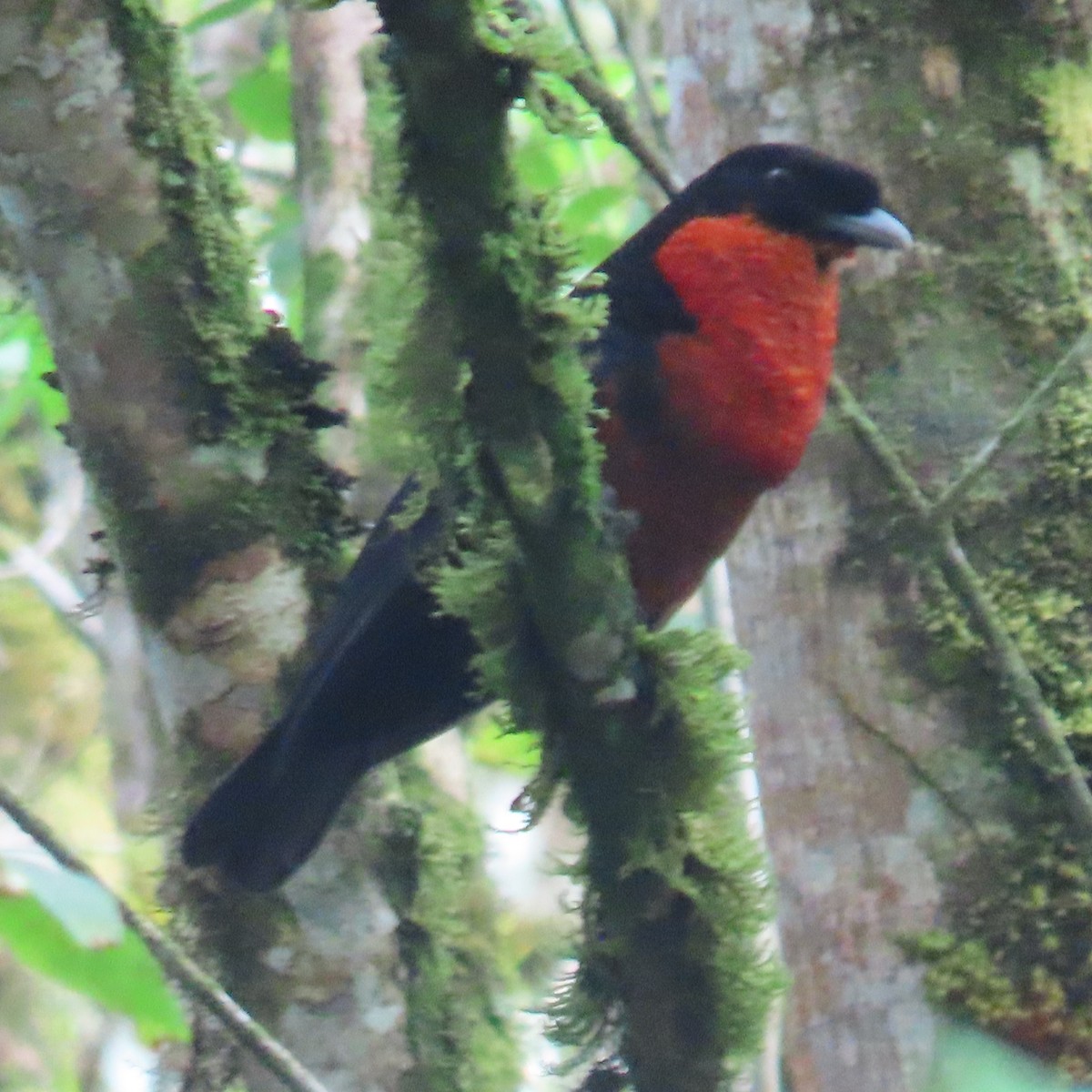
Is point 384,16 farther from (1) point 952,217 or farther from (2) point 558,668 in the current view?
(1) point 952,217

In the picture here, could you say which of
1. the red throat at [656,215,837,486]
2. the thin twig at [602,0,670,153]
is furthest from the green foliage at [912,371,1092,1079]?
the thin twig at [602,0,670,153]

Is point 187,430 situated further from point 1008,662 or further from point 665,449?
point 1008,662

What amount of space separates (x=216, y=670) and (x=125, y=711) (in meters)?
2.24

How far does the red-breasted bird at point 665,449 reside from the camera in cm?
262

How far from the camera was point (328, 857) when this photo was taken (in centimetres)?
267

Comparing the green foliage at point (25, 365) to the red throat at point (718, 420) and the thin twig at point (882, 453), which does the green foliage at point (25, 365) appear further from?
the thin twig at point (882, 453)

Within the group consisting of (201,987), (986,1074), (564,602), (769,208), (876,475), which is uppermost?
(986,1074)

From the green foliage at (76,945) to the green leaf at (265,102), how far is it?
391 centimetres

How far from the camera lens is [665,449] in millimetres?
2812

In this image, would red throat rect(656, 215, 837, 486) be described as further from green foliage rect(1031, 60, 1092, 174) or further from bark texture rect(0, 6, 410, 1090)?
bark texture rect(0, 6, 410, 1090)

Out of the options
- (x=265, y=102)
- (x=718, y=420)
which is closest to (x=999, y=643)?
(x=718, y=420)

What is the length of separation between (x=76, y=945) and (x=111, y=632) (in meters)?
3.70

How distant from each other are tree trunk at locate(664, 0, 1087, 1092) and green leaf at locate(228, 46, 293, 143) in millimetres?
1988

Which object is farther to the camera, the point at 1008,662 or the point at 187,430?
the point at 187,430
